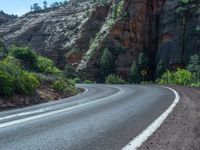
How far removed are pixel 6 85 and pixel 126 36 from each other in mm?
74816

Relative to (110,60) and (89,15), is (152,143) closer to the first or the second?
(110,60)

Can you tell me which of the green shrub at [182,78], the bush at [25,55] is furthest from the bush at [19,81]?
the green shrub at [182,78]

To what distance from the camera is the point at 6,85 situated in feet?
64.7

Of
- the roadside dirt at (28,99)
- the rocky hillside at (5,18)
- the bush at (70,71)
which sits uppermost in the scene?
the rocky hillside at (5,18)

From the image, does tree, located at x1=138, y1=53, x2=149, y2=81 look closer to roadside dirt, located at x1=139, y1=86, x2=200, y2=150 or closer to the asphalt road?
roadside dirt, located at x1=139, y1=86, x2=200, y2=150

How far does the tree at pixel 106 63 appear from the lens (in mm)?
90938

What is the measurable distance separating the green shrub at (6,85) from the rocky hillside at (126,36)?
6277 centimetres

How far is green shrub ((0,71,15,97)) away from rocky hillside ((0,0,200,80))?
206ft

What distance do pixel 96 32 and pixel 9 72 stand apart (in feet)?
281

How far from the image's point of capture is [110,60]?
9156 cm

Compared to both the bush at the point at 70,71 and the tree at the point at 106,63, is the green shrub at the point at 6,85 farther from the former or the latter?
the bush at the point at 70,71

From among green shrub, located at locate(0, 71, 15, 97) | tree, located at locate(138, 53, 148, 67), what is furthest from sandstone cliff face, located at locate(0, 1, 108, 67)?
green shrub, located at locate(0, 71, 15, 97)

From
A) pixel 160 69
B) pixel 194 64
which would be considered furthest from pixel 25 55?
pixel 160 69

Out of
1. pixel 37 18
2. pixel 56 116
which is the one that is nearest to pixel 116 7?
pixel 37 18
